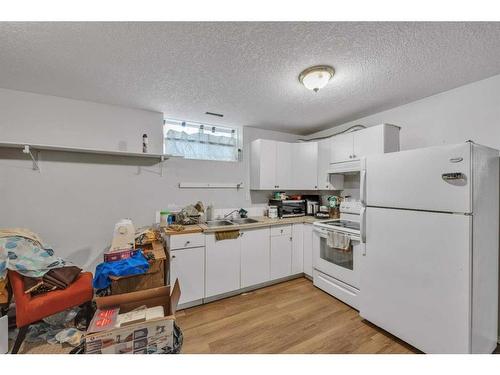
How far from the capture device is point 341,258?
2.38 metres

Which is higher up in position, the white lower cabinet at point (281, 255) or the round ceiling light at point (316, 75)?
the round ceiling light at point (316, 75)

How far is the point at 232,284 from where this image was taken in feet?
8.01

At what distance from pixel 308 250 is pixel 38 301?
9.38 feet

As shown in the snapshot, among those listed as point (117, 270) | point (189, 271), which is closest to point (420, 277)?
point (189, 271)

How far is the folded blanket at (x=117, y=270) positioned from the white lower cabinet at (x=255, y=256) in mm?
1147

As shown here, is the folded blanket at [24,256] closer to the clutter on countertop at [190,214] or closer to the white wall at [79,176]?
the white wall at [79,176]

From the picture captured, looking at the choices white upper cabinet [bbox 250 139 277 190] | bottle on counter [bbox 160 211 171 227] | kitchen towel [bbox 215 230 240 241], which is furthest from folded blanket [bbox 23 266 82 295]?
white upper cabinet [bbox 250 139 277 190]

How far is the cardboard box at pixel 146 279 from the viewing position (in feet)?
5.79

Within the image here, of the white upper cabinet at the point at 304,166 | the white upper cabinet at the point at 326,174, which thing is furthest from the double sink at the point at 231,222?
the white upper cabinet at the point at 326,174

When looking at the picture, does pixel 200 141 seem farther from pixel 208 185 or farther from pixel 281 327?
pixel 281 327

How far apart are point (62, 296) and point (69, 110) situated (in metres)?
1.96

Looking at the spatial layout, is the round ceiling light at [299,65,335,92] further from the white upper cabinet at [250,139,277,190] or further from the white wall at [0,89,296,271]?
the white wall at [0,89,296,271]
